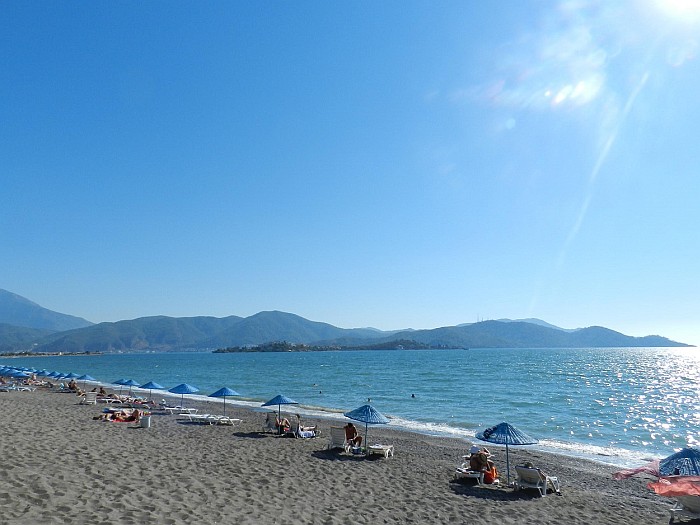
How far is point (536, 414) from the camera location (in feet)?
96.2

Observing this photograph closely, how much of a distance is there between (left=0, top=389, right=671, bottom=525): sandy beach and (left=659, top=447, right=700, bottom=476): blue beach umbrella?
105cm

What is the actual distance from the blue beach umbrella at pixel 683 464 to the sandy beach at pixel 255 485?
1.05m

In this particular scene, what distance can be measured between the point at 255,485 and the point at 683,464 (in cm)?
905

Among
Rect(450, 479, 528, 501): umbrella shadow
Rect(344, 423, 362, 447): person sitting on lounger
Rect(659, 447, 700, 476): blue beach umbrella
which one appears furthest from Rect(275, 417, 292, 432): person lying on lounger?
Rect(659, 447, 700, 476): blue beach umbrella

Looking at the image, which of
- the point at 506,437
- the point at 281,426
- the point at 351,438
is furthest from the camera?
the point at 281,426

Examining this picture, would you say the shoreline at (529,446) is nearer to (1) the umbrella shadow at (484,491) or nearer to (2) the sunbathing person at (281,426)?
(2) the sunbathing person at (281,426)

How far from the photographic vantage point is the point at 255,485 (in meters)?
9.72

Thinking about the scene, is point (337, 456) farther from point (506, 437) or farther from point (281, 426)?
point (506, 437)

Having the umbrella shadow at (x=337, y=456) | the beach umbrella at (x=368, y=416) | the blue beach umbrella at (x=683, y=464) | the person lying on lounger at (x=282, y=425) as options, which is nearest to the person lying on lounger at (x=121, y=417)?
the person lying on lounger at (x=282, y=425)

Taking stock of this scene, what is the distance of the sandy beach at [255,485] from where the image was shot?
7.61 m

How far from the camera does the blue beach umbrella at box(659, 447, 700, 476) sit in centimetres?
1006

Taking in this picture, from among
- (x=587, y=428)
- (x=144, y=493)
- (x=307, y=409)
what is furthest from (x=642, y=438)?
Result: (x=144, y=493)

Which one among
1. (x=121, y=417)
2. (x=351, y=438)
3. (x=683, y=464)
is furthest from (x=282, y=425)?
(x=683, y=464)

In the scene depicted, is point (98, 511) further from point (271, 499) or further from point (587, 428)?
point (587, 428)
